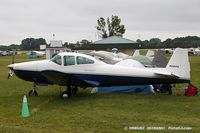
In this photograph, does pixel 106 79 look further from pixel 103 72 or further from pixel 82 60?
pixel 82 60

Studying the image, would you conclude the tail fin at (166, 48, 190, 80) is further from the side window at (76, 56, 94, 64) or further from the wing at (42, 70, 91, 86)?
the wing at (42, 70, 91, 86)

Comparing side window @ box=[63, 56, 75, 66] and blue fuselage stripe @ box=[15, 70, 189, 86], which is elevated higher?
side window @ box=[63, 56, 75, 66]

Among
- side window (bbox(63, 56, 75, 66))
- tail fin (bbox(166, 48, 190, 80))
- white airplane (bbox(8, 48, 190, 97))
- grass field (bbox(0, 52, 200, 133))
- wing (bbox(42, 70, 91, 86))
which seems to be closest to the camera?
grass field (bbox(0, 52, 200, 133))

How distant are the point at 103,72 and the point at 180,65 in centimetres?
296

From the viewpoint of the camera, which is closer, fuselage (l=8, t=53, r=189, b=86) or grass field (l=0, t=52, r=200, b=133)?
grass field (l=0, t=52, r=200, b=133)

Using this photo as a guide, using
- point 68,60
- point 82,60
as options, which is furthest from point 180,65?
point 68,60

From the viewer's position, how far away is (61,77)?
1309 cm

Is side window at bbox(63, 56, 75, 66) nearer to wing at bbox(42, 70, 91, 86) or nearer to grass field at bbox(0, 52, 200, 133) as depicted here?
wing at bbox(42, 70, 91, 86)

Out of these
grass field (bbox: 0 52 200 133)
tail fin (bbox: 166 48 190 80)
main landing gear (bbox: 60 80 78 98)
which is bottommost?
grass field (bbox: 0 52 200 133)

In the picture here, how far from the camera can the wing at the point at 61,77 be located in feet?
41.7

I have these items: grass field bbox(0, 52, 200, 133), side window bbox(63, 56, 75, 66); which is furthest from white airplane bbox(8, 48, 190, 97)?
grass field bbox(0, 52, 200, 133)

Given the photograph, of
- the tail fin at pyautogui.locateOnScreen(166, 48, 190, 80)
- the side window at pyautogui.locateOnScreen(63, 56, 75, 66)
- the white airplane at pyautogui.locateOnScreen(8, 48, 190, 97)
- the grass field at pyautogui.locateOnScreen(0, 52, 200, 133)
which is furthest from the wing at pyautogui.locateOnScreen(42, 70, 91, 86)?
the tail fin at pyautogui.locateOnScreen(166, 48, 190, 80)

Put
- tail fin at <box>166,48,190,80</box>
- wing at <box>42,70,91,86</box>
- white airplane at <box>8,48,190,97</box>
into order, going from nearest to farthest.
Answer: wing at <box>42,70,91,86</box>
white airplane at <box>8,48,190,97</box>
tail fin at <box>166,48,190,80</box>

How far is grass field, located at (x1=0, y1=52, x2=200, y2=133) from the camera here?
845 centimetres
